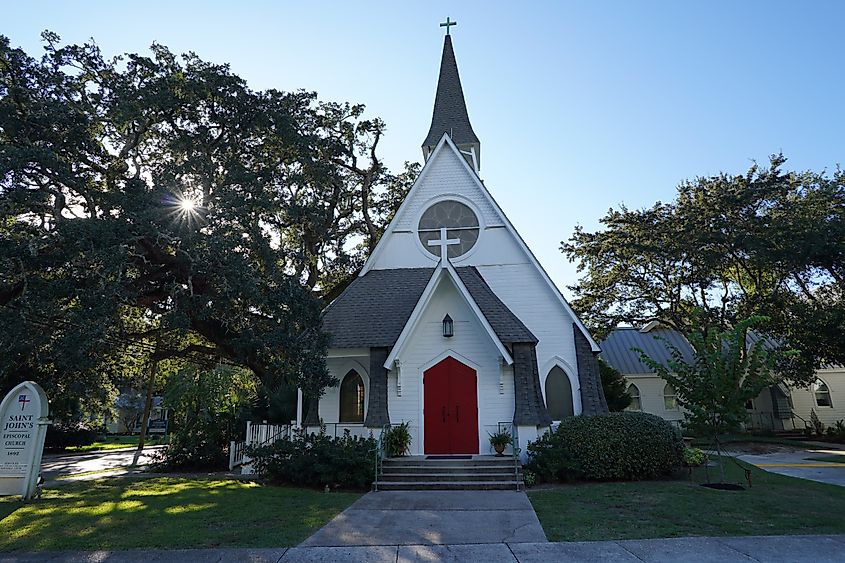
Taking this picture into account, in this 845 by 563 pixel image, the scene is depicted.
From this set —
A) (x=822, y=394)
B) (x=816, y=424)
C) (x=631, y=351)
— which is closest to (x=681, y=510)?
(x=631, y=351)

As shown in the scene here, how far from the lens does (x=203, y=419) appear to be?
1789cm

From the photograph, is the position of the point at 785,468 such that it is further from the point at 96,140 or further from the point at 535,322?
the point at 96,140

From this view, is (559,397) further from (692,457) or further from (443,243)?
(443,243)

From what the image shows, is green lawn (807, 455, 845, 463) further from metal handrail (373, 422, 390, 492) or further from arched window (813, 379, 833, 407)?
metal handrail (373, 422, 390, 492)

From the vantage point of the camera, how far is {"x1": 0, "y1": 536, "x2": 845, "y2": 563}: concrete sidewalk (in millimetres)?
6223

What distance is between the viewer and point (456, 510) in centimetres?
943

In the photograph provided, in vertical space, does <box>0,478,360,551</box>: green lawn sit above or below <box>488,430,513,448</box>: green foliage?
below

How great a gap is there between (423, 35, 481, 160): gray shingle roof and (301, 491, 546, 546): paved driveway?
1645 centimetres

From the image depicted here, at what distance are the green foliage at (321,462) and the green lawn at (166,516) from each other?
0.50 m

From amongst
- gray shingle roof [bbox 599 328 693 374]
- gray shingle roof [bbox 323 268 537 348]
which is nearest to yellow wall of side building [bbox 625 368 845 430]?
gray shingle roof [bbox 599 328 693 374]

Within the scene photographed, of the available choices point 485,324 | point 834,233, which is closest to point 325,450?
point 485,324

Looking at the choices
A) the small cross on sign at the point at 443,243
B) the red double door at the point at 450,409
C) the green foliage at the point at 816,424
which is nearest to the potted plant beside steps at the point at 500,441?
the red double door at the point at 450,409

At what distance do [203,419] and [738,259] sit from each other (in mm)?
25672

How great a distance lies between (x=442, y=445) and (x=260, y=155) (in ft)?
39.9
